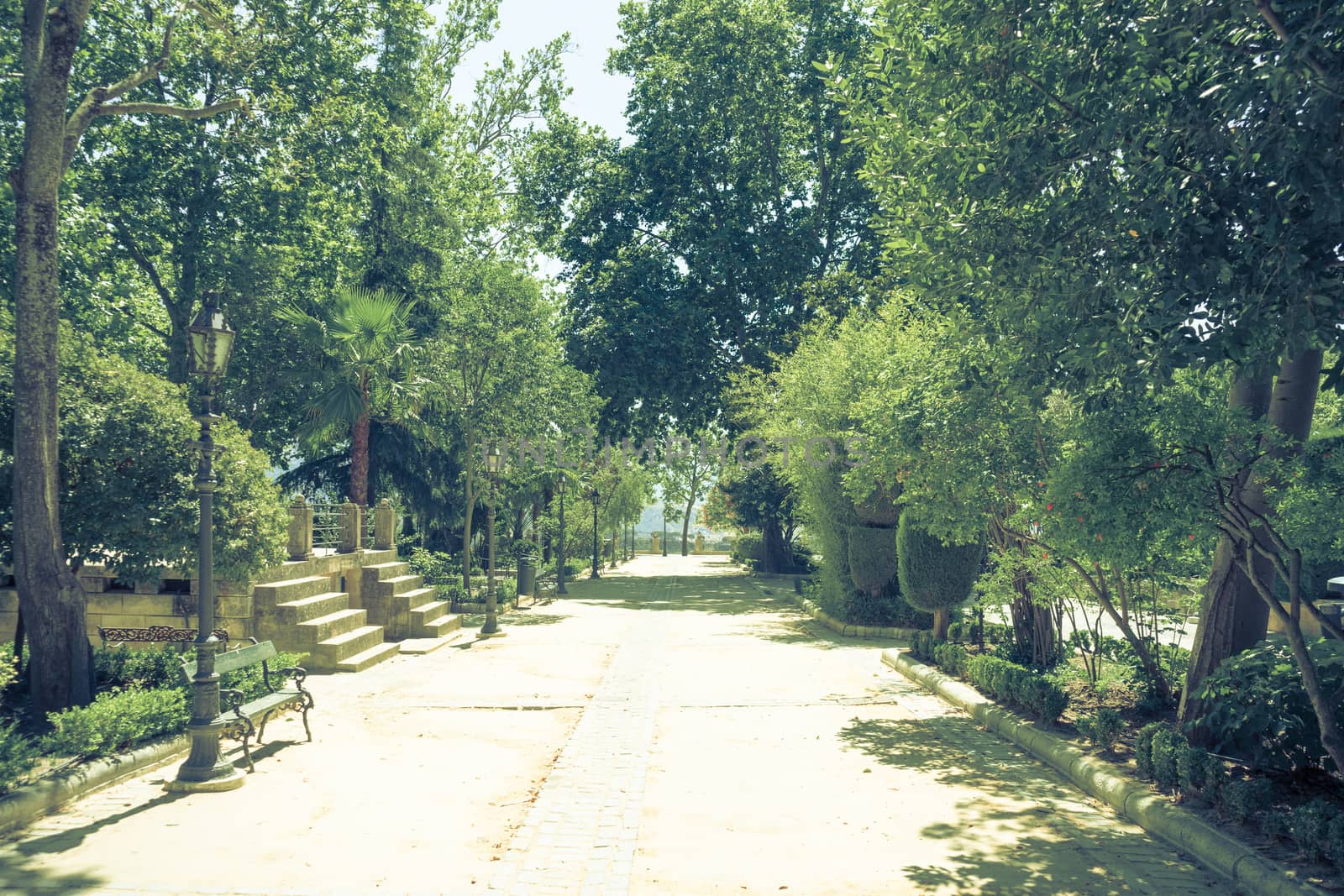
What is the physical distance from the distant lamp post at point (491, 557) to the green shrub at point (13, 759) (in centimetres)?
1217

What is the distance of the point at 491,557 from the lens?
2066 cm

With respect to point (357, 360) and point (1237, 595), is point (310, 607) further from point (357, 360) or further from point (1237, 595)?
point (1237, 595)

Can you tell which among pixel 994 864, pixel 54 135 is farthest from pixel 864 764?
pixel 54 135

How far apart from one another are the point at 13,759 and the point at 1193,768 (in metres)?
8.89

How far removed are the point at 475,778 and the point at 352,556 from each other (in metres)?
10.1

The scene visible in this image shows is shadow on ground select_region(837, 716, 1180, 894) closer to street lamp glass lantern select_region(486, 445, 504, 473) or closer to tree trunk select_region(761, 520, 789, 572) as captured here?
street lamp glass lantern select_region(486, 445, 504, 473)

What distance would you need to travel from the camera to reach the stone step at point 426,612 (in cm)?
1795

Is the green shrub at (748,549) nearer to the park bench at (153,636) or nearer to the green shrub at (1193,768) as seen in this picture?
the park bench at (153,636)

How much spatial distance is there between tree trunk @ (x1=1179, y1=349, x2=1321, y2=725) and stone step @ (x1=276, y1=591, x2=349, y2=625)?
11790mm

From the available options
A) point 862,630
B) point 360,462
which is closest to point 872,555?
point 862,630

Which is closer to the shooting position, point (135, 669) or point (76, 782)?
A: point (76, 782)

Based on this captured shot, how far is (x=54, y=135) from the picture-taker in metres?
9.35

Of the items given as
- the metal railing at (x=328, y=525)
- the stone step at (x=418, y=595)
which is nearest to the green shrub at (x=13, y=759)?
the metal railing at (x=328, y=525)

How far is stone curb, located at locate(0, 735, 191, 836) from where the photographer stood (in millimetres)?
6676
